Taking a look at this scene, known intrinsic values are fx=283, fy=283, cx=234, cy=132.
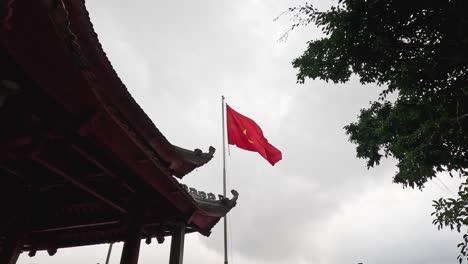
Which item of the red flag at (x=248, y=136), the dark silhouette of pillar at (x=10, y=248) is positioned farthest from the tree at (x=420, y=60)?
the dark silhouette of pillar at (x=10, y=248)

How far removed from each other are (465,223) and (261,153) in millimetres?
5603

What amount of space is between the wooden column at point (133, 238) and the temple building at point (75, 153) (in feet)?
0.05

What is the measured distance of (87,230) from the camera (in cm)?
565

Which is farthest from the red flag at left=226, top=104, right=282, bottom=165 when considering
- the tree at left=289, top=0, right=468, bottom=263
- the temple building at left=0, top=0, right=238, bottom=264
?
the tree at left=289, top=0, right=468, bottom=263

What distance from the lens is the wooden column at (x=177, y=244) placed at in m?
5.00

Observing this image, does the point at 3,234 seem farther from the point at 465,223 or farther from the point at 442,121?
the point at 442,121

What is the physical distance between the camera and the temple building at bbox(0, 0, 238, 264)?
2219mm

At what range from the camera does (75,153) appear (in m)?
3.72

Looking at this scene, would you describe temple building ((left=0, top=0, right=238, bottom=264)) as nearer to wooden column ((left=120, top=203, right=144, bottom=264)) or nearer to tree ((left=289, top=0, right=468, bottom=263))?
wooden column ((left=120, top=203, right=144, bottom=264))

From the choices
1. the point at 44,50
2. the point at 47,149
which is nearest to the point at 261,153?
the point at 47,149

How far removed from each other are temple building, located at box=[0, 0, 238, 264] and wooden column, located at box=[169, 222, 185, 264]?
0.06ft

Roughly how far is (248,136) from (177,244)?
4547 millimetres

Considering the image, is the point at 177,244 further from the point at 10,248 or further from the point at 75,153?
the point at 10,248

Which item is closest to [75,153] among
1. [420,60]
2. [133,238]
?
[133,238]
